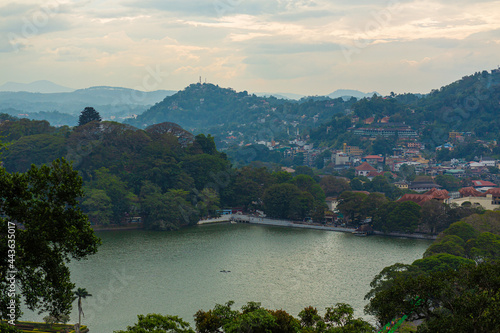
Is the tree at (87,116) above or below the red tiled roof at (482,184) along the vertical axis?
above

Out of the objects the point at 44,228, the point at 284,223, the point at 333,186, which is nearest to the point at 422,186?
the point at 333,186

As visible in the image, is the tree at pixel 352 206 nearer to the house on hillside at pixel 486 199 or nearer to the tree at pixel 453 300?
the house on hillside at pixel 486 199

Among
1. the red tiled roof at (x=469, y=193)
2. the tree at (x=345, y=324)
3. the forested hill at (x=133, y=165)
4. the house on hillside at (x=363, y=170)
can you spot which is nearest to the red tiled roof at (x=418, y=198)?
the red tiled roof at (x=469, y=193)

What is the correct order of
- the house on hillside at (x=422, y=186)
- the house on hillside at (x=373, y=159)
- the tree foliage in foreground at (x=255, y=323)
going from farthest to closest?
the house on hillside at (x=373, y=159) → the house on hillside at (x=422, y=186) → the tree foliage in foreground at (x=255, y=323)

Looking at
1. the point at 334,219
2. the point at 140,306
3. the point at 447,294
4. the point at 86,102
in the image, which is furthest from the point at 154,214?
the point at 86,102

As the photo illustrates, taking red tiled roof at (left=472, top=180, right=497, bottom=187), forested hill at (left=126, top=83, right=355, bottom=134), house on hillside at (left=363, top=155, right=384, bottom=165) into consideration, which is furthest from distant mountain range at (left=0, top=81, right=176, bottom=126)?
red tiled roof at (left=472, top=180, right=497, bottom=187)

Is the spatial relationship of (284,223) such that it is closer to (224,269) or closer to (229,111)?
(224,269)
